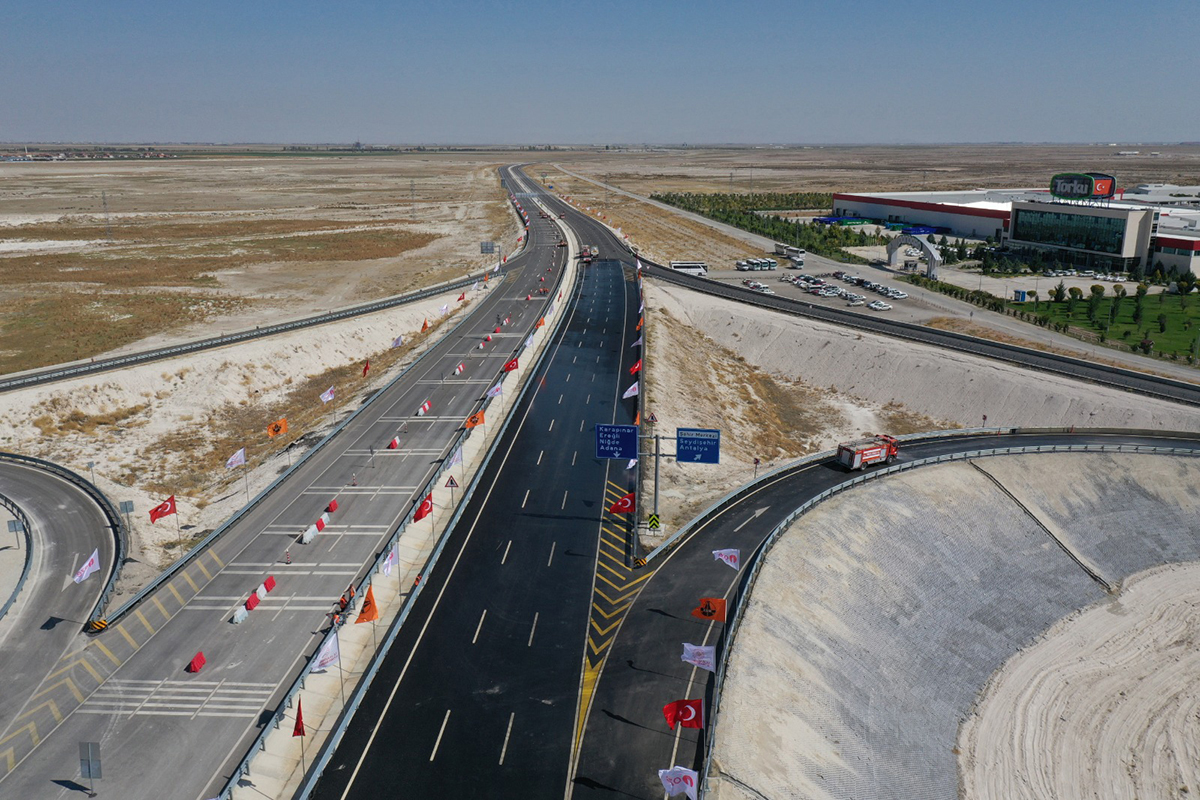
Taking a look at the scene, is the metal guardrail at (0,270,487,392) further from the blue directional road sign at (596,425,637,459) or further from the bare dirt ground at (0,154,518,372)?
the blue directional road sign at (596,425,637,459)

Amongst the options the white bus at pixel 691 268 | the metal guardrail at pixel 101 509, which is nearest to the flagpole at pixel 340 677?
the metal guardrail at pixel 101 509

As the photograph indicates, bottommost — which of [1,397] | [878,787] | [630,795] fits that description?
[878,787]

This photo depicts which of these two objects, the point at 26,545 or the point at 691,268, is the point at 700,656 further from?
the point at 691,268

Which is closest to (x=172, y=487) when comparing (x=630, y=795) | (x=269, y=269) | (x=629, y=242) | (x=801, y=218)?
(x=630, y=795)

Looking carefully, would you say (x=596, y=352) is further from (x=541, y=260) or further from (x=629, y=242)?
(x=629, y=242)

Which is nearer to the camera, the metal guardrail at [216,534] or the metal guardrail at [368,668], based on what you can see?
the metal guardrail at [368,668]

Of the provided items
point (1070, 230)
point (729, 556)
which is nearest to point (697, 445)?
point (729, 556)

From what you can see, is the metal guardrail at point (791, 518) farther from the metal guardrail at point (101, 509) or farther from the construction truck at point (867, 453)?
the metal guardrail at point (101, 509)
